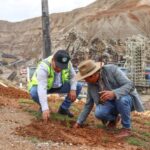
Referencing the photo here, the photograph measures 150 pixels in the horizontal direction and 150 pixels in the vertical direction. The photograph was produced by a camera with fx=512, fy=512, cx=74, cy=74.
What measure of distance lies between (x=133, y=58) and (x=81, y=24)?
3707 cm

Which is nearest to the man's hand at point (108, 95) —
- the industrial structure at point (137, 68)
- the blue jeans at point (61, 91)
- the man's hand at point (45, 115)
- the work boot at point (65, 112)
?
the man's hand at point (45, 115)

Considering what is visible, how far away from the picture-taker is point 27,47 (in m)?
98.9

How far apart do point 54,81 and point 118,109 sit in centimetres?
108

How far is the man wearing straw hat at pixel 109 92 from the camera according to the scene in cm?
668

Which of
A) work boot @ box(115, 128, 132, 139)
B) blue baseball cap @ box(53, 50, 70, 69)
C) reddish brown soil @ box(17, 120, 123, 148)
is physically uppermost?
blue baseball cap @ box(53, 50, 70, 69)

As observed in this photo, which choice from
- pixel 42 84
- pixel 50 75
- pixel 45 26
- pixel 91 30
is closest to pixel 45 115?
pixel 42 84

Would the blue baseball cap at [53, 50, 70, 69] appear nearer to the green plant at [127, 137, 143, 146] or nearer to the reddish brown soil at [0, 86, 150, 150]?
the reddish brown soil at [0, 86, 150, 150]

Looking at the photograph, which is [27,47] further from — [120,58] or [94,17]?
[120,58]

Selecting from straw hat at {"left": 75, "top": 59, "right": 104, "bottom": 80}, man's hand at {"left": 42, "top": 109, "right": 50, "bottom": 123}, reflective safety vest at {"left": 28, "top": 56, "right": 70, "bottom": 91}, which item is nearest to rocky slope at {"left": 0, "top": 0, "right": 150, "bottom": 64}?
reflective safety vest at {"left": 28, "top": 56, "right": 70, "bottom": 91}

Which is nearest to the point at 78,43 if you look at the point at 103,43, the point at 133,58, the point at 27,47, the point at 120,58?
the point at 103,43

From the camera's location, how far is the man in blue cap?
6.96m

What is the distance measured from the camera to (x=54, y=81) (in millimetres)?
7434

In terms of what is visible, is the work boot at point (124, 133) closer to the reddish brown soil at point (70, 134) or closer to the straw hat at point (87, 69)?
the reddish brown soil at point (70, 134)

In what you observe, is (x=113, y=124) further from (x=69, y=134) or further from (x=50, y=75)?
(x=50, y=75)
